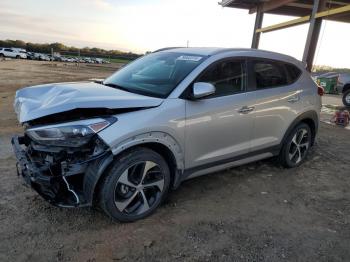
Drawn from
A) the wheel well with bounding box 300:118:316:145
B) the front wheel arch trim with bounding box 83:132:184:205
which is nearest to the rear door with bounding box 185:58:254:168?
the front wheel arch trim with bounding box 83:132:184:205

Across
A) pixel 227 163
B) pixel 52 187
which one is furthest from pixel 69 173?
pixel 227 163

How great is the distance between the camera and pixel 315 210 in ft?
13.5

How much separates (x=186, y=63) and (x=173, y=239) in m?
2.01

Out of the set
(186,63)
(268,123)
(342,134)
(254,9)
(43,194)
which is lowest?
(342,134)

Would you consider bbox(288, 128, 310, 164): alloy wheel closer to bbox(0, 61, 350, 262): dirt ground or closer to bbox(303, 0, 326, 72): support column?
bbox(0, 61, 350, 262): dirt ground

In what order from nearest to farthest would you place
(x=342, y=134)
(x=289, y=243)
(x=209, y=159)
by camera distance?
(x=289, y=243) < (x=209, y=159) < (x=342, y=134)

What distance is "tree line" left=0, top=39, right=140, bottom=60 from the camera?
79688 millimetres

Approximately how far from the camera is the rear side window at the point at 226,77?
3.99m

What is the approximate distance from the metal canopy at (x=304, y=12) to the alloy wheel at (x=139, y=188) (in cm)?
1054

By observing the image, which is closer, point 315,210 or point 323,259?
point 323,259

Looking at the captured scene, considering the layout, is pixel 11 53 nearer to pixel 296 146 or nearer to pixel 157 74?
pixel 157 74

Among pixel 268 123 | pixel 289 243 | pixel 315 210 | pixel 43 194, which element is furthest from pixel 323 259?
pixel 43 194

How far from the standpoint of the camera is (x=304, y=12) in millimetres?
17875

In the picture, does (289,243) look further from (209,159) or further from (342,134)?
(342,134)
